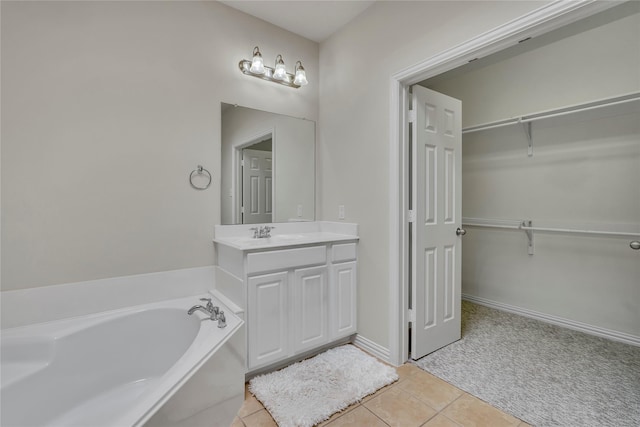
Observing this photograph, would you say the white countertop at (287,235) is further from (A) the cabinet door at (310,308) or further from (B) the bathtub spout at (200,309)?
(B) the bathtub spout at (200,309)

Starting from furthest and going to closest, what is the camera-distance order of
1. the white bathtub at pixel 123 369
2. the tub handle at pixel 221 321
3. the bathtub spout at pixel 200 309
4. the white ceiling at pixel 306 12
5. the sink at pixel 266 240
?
the white ceiling at pixel 306 12 < the sink at pixel 266 240 < the bathtub spout at pixel 200 309 < the tub handle at pixel 221 321 < the white bathtub at pixel 123 369

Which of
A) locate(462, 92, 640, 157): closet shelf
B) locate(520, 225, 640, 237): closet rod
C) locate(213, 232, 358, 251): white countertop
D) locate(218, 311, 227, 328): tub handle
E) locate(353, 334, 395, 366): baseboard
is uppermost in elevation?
locate(462, 92, 640, 157): closet shelf

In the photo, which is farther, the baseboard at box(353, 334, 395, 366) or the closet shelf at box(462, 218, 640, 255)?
the closet shelf at box(462, 218, 640, 255)

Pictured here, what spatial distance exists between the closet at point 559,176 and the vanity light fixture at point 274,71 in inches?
72.3

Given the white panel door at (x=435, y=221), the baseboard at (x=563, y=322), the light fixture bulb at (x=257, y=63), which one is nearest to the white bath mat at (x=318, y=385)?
the white panel door at (x=435, y=221)

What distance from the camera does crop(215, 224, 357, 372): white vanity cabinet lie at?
191 cm

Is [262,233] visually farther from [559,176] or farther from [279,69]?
[559,176]

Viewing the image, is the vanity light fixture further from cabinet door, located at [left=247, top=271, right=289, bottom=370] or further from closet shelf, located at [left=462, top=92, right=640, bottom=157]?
closet shelf, located at [left=462, top=92, right=640, bottom=157]

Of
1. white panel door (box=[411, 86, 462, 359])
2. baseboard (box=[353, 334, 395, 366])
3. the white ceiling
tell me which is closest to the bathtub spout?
baseboard (box=[353, 334, 395, 366])

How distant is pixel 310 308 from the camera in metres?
2.18

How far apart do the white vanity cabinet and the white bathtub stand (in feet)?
0.58

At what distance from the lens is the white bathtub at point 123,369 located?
1.27m

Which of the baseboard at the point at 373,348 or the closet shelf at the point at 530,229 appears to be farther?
the closet shelf at the point at 530,229

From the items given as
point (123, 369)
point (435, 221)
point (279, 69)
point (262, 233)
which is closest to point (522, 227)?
point (435, 221)
